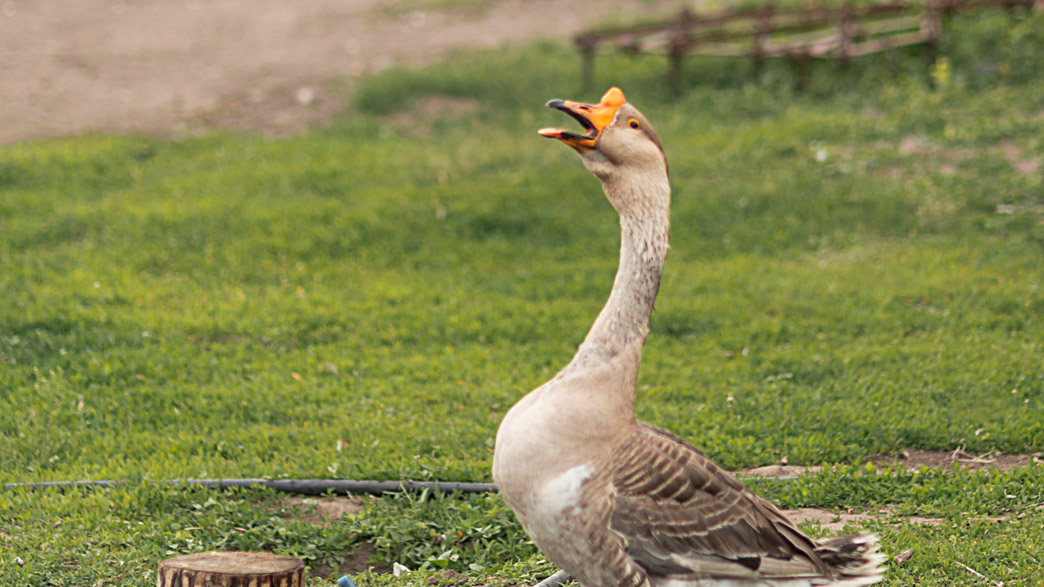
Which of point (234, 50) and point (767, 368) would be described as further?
point (234, 50)

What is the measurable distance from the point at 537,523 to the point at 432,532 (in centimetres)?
170

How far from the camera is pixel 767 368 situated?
7.00 metres

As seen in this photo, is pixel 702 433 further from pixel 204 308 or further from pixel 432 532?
pixel 204 308

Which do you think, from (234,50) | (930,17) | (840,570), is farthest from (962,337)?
(234,50)

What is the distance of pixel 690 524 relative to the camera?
354cm

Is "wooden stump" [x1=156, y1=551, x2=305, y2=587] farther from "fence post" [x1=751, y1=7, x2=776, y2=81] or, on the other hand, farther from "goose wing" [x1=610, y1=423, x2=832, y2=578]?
"fence post" [x1=751, y1=7, x2=776, y2=81]

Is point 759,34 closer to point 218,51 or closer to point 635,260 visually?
point 218,51

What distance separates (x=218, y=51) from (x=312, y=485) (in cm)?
1243

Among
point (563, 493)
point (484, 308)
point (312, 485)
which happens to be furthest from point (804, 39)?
point (563, 493)

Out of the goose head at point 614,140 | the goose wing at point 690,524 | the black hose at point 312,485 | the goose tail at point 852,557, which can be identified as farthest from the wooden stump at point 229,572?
the goose tail at point 852,557

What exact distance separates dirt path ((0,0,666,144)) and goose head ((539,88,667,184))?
10.5 m

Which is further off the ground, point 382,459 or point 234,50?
point 234,50

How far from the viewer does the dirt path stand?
13719mm

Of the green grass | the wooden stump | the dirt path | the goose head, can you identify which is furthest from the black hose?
the dirt path
